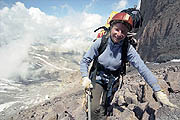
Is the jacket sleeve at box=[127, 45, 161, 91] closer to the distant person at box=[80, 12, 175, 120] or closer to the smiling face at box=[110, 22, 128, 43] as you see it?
the distant person at box=[80, 12, 175, 120]

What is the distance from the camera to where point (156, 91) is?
9.00 ft

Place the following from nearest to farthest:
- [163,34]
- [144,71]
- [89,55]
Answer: [144,71], [89,55], [163,34]

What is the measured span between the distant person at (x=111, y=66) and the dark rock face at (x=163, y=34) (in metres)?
14.4

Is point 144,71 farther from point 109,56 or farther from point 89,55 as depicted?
point 89,55

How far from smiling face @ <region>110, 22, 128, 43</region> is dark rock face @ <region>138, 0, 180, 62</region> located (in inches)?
577

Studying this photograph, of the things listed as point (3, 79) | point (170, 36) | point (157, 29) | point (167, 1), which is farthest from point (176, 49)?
point (3, 79)

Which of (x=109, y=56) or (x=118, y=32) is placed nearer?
(x=118, y=32)

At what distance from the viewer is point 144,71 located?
2.89 m

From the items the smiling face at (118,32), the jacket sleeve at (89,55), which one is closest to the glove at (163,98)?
the smiling face at (118,32)

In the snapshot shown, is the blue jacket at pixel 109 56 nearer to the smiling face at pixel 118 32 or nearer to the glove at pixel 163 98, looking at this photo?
the smiling face at pixel 118 32

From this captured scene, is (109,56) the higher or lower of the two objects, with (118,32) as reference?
lower

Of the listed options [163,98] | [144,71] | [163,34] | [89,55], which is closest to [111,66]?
[89,55]

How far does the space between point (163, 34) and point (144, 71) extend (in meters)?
19.2

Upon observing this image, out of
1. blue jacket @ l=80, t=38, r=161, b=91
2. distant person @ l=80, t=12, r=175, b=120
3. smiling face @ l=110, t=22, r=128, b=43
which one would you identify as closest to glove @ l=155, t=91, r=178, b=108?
distant person @ l=80, t=12, r=175, b=120
